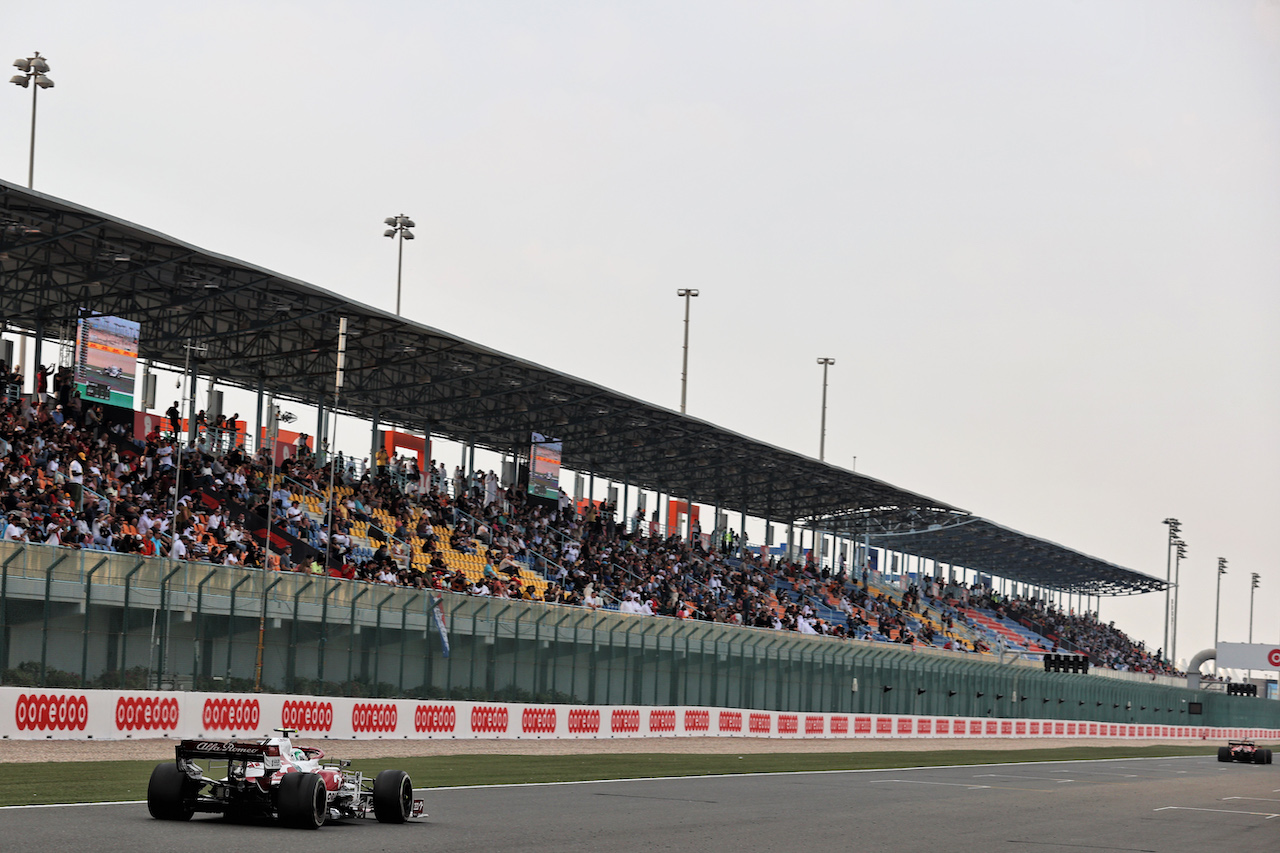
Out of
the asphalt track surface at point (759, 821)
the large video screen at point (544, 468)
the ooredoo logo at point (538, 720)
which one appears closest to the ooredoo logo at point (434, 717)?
the ooredoo logo at point (538, 720)

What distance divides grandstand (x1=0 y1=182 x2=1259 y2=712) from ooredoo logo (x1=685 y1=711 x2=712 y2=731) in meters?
2.74

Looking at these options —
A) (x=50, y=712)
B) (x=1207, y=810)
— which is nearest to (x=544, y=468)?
(x=50, y=712)

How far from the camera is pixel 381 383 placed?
49.0 metres

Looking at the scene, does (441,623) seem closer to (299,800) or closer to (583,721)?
(583,721)

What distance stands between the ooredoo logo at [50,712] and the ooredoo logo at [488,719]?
441 inches

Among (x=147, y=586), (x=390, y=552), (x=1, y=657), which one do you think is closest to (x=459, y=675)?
(x=390, y=552)

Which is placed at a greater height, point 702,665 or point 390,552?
point 390,552

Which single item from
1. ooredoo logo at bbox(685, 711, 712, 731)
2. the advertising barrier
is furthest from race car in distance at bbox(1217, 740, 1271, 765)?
ooredoo logo at bbox(685, 711, 712, 731)

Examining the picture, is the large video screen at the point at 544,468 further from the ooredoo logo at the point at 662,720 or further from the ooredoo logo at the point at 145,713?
the ooredoo logo at the point at 145,713

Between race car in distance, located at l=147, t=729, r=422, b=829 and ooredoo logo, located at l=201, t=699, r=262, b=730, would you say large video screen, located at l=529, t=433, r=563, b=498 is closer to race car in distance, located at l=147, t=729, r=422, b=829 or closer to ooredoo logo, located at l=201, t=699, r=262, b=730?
ooredoo logo, located at l=201, t=699, r=262, b=730

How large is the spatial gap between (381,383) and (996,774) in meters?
23.6

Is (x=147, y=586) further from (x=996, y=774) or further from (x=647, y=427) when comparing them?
(x=647, y=427)

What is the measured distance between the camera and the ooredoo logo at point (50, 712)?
2361 centimetres

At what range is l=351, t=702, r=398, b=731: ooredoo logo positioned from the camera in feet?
101
